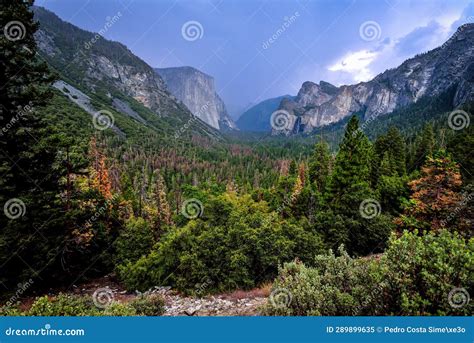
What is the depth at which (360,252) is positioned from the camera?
57.6 ft

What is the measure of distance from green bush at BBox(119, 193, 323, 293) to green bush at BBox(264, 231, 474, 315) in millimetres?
5849

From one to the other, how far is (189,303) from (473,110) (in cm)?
12320

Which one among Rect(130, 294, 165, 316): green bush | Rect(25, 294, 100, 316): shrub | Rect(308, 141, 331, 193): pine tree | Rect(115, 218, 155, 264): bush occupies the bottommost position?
Rect(115, 218, 155, 264): bush

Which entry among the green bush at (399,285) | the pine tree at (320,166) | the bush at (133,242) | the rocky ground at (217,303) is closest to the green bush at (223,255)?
the rocky ground at (217,303)

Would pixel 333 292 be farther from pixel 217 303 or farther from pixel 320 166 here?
pixel 320 166

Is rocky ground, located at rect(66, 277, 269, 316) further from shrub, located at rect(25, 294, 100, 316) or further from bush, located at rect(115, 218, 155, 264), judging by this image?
bush, located at rect(115, 218, 155, 264)

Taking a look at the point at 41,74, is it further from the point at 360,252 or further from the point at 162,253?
the point at 360,252

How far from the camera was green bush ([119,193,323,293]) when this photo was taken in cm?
1251

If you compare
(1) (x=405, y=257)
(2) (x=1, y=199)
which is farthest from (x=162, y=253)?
(1) (x=405, y=257)

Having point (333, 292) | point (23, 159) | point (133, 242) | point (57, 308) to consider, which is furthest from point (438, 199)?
point (23, 159)

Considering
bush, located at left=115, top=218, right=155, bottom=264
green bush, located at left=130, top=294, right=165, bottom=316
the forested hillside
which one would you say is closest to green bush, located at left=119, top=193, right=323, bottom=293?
the forested hillside

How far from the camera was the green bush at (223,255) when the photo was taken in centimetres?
1251

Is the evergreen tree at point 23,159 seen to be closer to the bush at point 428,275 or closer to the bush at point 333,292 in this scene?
the bush at point 333,292

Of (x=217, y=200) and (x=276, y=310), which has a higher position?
(x=217, y=200)
